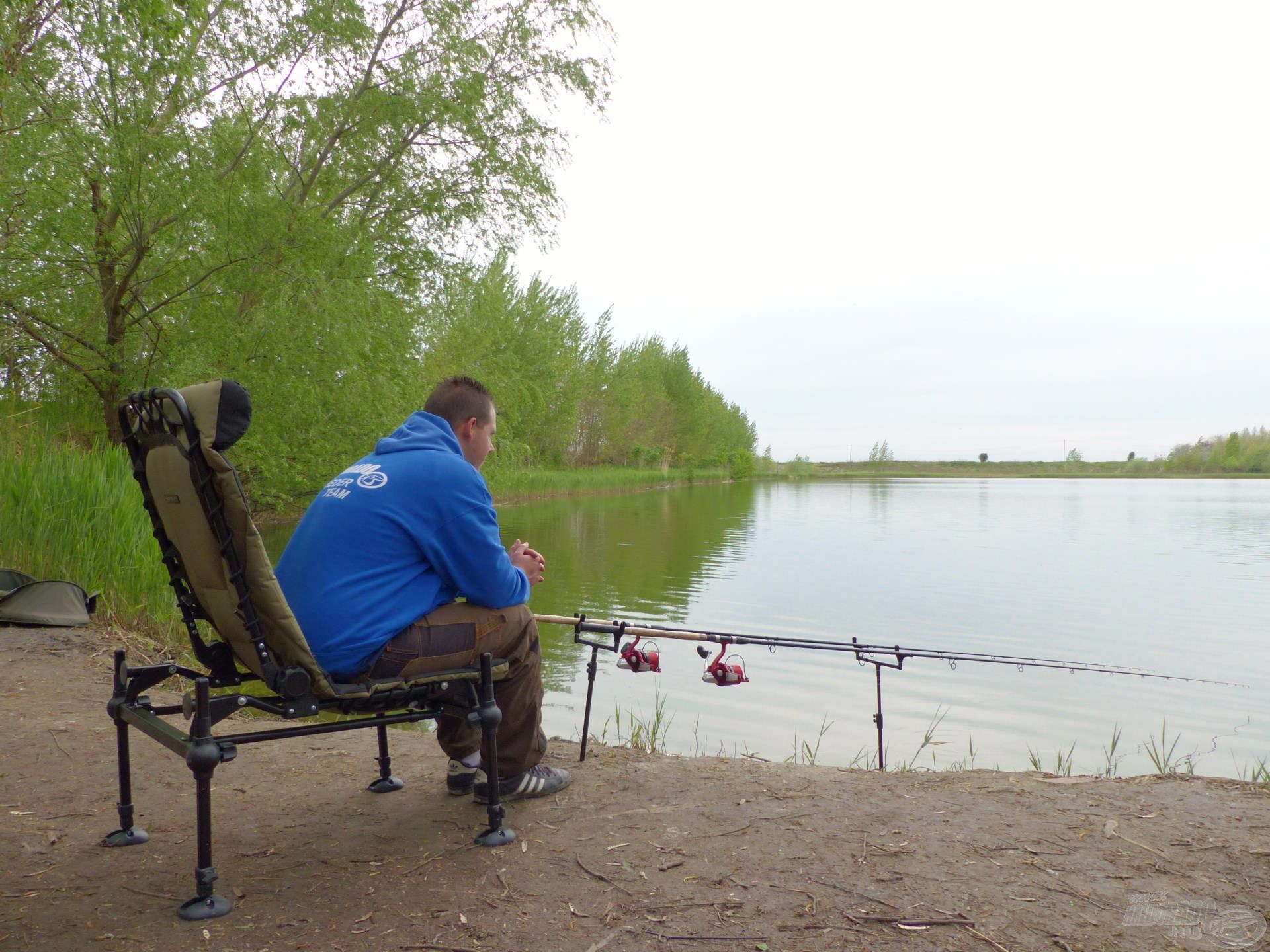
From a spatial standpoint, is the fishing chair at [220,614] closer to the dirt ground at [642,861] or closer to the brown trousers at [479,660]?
the brown trousers at [479,660]

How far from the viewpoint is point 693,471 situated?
66.8 m

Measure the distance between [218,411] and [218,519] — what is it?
11.5 inches

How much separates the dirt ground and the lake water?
2.40m

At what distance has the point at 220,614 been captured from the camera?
2.55 metres

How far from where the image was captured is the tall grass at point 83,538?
6.84 metres

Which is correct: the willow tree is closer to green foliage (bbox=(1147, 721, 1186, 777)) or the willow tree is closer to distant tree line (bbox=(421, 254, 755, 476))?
distant tree line (bbox=(421, 254, 755, 476))

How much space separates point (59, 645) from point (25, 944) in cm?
403

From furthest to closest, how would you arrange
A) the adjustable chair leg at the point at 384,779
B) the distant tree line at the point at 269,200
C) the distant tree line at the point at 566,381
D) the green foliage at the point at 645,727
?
1. the distant tree line at the point at 566,381
2. the distant tree line at the point at 269,200
3. the green foliage at the point at 645,727
4. the adjustable chair leg at the point at 384,779

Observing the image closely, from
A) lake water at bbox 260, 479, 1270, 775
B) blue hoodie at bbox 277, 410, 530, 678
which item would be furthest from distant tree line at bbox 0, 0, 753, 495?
blue hoodie at bbox 277, 410, 530, 678

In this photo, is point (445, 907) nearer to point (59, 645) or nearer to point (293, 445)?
point (59, 645)

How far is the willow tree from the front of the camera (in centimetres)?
986

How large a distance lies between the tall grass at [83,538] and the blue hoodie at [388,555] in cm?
467

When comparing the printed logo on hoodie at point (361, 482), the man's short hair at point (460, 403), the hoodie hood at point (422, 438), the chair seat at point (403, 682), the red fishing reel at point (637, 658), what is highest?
the man's short hair at point (460, 403)

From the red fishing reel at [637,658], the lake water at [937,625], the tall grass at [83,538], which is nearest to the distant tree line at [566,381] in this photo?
the lake water at [937,625]
